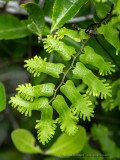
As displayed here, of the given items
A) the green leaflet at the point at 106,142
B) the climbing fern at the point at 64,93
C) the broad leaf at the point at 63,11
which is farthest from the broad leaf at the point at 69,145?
the broad leaf at the point at 63,11

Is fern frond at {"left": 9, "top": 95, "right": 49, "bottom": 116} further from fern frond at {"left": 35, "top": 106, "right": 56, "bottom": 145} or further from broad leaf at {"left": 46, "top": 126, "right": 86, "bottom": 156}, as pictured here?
broad leaf at {"left": 46, "top": 126, "right": 86, "bottom": 156}

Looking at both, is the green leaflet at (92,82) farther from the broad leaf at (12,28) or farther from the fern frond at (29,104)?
the broad leaf at (12,28)

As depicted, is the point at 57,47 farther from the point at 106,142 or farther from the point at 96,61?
the point at 106,142

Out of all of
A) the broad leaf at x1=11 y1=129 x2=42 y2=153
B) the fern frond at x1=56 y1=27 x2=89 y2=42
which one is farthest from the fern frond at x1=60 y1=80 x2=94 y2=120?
the broad leaf at x1=11 y1=129 x2=42 y2=153

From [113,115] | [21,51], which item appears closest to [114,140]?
[113,115]

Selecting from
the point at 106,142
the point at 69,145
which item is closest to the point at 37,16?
the point at 69,145

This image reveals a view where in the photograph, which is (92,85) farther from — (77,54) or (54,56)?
(54,56)
